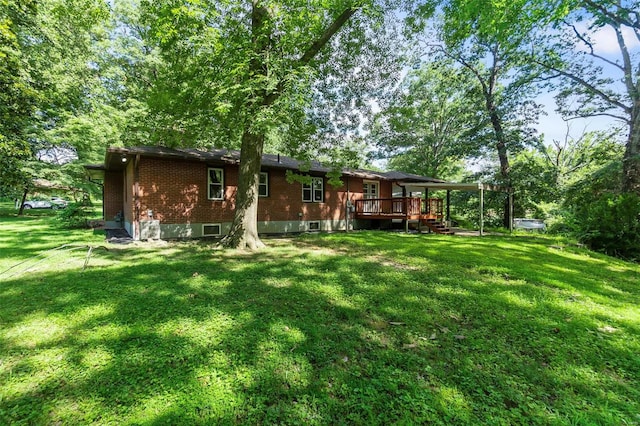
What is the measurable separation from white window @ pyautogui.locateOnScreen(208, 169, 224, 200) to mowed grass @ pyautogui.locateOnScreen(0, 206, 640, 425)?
564 cm

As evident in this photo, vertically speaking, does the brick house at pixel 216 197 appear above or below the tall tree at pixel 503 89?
below

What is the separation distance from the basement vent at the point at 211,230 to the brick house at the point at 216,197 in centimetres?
4

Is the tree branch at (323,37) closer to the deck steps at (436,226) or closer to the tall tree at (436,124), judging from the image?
the deck steps at (436,226)

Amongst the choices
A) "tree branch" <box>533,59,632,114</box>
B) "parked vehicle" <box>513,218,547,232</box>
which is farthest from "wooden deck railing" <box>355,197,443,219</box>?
"tree branch" <box>533,59,632,114</box>

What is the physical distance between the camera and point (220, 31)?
25.7 ft

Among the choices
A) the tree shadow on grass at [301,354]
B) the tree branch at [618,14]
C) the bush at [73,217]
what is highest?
the tree branch at [618,14]

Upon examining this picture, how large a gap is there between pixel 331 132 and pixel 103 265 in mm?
8293

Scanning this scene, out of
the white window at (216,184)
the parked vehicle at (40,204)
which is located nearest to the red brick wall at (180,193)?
the white window at (216,184)

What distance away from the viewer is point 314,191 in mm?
14391

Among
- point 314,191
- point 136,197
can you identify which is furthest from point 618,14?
point 136,197

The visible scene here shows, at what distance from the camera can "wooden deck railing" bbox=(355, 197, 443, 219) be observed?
14.1m

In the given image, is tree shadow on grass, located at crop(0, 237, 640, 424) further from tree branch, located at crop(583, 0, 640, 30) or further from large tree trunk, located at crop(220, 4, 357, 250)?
tree branch, located at crop(583, 0, 640, 30)

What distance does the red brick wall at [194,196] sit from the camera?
32.7 feet

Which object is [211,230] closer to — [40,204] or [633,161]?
[633,161]
